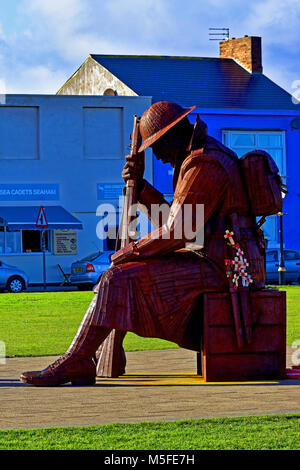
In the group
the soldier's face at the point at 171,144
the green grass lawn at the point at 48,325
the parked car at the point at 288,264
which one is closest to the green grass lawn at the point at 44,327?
the green grass lawn at the point at 48,325

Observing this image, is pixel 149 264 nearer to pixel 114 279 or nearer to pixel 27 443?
pixel 114 279

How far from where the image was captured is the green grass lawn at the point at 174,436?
4895 mm

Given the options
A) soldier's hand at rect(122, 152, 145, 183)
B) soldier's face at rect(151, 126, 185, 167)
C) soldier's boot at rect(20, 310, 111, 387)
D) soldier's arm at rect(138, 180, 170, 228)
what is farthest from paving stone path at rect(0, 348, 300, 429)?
soldier's face at rect(151, 126, 185, 167)

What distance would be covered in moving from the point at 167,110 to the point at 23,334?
5525mm

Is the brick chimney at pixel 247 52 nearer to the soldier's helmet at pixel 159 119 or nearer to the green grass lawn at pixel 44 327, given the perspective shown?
the green grass lawn at pixel 44 327

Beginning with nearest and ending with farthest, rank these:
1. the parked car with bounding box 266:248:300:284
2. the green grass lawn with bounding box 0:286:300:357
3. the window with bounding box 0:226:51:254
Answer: the green grass lawn with bounding box 0:286:300:357 → the parked car with bounding box 266:248:300:284 → the window with bounding box 0:226:51:254

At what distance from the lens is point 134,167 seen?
8.14m

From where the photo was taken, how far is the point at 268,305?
7562 mm

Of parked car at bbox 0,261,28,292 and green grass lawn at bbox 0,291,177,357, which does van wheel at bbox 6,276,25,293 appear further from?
green grass lawn at bbox 0,291,177,357

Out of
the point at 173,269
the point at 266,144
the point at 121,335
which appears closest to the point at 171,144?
the point at 173,269

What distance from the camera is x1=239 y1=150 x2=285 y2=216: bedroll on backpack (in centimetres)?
759

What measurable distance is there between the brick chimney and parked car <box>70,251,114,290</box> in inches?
577

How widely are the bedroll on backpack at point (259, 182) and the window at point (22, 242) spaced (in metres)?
31.8

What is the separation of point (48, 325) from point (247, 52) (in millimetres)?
32836
